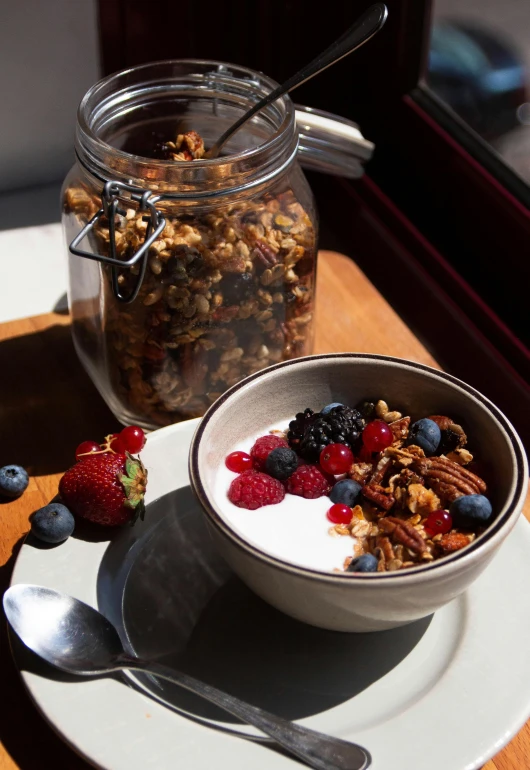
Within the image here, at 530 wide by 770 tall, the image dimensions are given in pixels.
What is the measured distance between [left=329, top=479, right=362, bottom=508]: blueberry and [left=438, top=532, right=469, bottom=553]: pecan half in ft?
0.31

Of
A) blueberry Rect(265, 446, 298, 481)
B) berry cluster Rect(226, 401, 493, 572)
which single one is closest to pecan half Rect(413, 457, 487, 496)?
berry cluster Rect(226, 401, 493, 572)

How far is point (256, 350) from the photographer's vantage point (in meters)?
0.94

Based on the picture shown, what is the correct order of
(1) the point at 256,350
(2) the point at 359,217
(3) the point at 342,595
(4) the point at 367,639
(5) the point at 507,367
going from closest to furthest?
1. (3) the point at 342,595
2. (4) the point at 367,639
3. (1) the point at 256,350
4. (5) the point at 507,367
5. (2) the point at 359,217

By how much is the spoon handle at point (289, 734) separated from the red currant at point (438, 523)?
6.8 inches

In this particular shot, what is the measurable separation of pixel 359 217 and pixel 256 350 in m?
0.42

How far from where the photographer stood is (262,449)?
81 centimetres

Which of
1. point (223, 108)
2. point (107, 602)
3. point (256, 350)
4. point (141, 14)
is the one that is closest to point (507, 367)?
point (256, 350)

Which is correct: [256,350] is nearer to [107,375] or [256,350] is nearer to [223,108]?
[107,375]

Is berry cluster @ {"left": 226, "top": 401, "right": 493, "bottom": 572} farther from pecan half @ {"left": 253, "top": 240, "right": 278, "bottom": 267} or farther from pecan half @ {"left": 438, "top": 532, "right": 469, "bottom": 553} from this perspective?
pecan half @ {"left": 253, "top": 240, "right": 278, "bottom": 267}

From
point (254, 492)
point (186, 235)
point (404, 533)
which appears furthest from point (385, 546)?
point (186, 235)

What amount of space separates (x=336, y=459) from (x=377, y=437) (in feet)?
0.16

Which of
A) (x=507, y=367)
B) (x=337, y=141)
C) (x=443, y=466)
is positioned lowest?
(x=507, y=367)

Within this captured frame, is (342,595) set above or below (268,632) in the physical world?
above

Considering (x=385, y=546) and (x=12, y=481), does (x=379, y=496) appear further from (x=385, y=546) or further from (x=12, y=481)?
(x=12, y=481)
